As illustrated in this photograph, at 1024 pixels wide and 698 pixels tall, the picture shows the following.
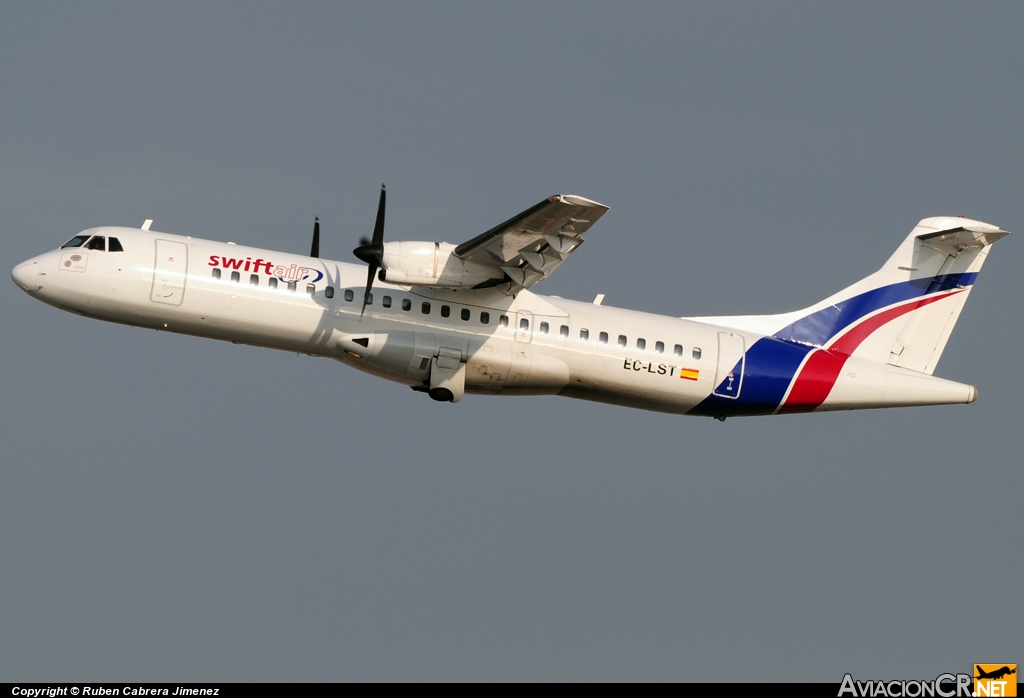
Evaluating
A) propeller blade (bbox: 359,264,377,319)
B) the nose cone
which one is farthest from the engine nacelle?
the nose cone

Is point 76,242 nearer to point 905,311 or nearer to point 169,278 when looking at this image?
point 169,278

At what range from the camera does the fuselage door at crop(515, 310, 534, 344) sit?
89.6ft

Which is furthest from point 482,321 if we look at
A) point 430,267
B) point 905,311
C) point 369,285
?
point 905,311

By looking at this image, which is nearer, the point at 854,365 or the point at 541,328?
the point at 541,328

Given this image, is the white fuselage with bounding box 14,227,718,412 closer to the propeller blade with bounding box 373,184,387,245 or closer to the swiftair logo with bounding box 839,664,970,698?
the propeller blade with bounding box 373,184,387,245

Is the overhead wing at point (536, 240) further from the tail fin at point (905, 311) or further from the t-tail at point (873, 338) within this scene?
the tail fin at point (905, 311)

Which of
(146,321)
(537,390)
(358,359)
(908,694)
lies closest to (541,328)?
(537,390)

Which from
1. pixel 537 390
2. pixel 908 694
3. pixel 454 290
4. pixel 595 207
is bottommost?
pixel 908 694

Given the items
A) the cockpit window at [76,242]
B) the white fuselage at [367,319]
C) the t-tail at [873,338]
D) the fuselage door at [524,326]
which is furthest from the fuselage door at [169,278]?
the t-tail at [873,338]

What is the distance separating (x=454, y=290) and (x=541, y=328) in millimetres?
1997

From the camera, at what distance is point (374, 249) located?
83.1 feet

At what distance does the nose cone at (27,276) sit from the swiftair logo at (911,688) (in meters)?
17.1

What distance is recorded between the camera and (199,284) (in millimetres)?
26172

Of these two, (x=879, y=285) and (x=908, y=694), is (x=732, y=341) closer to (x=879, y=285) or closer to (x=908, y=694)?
(x=879, y=285)
